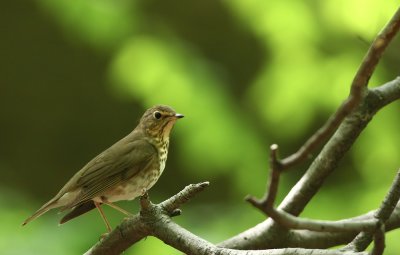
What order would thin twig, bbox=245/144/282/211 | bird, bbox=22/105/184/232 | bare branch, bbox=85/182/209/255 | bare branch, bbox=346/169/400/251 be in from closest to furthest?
thin twig, bbox=245/144/282/211
bare branch, bbox=346/169/400/251
bare branch, bbox=85/182/209/255
bird, bbox=22/105/184/232

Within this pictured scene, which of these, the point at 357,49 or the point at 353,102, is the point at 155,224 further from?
the point at 357,49

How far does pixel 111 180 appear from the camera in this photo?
100 inches

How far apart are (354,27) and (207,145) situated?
840mm

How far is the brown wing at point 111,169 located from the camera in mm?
2490

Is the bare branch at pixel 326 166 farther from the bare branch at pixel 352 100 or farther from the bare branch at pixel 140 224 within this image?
the bare branch at pixel 352 100

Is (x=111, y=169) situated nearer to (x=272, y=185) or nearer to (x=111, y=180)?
(x=111, y=180)

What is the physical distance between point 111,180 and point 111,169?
5cm

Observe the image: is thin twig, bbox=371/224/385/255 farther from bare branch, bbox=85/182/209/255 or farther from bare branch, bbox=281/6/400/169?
bare branch, bbox=85/182/209/255

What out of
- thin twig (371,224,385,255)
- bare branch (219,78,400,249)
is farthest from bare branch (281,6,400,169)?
bare branch (219,78,400,249)

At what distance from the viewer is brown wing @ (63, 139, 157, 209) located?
249 centimetres

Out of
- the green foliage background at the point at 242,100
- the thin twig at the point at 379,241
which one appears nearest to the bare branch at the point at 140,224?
the thin twig at the point at 379,241

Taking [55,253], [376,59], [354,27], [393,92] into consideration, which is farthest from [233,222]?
[376,59]

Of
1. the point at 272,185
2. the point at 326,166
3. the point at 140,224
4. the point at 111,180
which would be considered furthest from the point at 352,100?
the point at 111,180

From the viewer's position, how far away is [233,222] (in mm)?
3301
